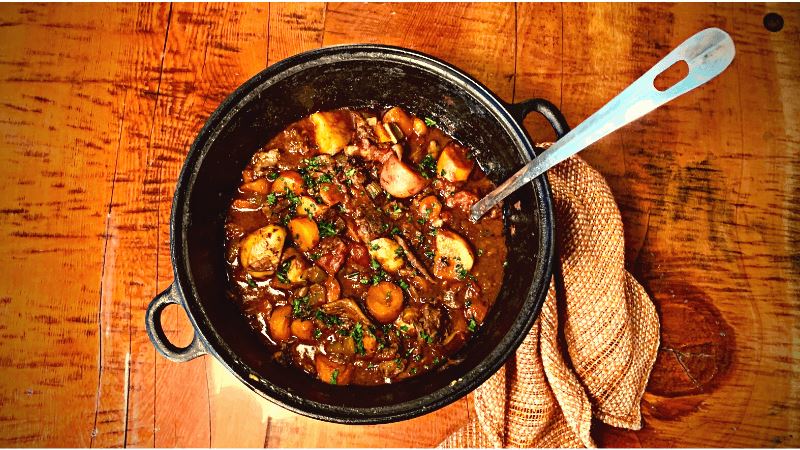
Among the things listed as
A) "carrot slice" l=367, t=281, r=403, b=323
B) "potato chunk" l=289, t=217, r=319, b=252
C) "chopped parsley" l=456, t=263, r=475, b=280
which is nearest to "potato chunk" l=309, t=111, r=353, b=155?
"potato chunk" l=289, t=217, r=319, b=252

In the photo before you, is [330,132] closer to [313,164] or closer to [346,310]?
[313,164]

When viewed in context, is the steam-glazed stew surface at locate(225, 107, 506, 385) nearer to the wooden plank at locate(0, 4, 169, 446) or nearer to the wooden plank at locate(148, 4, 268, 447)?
the wooden plank at locate(148, 4, 268, 447)

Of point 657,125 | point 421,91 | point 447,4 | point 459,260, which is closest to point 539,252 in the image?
point 459,260

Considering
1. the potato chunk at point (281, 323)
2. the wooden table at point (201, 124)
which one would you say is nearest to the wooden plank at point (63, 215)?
the wooden table at point (201, 124)

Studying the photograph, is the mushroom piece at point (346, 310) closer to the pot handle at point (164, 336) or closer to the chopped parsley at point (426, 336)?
the chopped parsley at point (426, 336)

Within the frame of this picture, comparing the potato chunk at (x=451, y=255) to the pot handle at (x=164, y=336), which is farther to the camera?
the potato chunk at (x=451, y=255)

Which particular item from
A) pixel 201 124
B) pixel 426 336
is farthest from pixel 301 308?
pixel 201 124

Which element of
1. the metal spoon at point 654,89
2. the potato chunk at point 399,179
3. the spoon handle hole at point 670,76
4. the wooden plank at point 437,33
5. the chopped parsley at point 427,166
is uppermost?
the wooden plank at point 437,33
